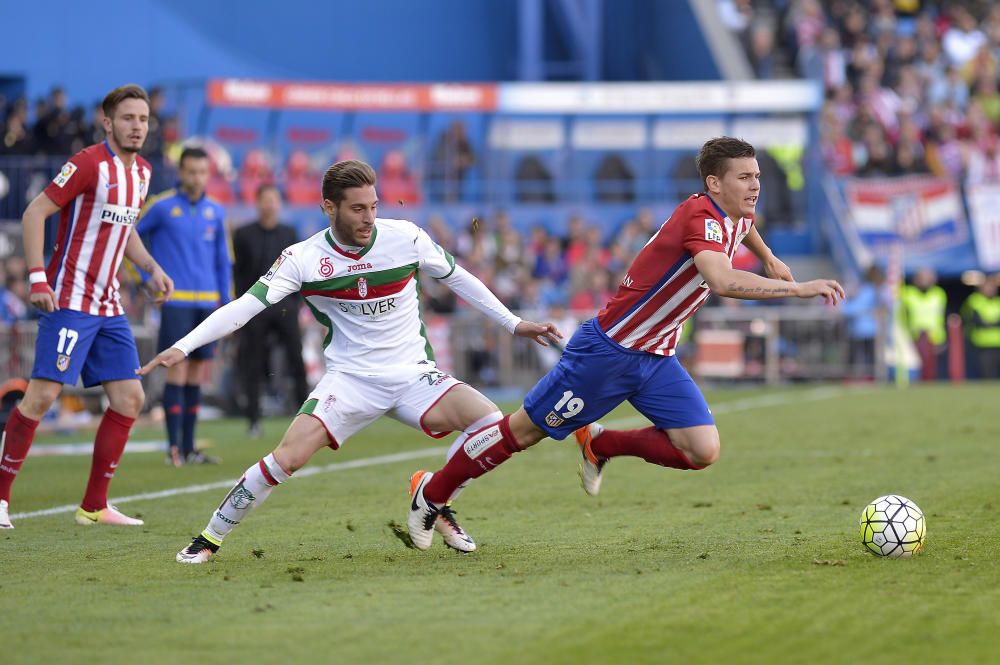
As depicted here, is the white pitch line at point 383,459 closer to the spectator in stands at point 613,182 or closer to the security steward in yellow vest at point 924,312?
the security steward in yellow vest at point 924,312

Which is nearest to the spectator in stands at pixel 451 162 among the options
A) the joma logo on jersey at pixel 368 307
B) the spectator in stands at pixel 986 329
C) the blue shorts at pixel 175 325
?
the spectator in stands at pixel 986 329

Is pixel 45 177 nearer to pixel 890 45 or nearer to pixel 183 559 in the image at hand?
pixel 183 559

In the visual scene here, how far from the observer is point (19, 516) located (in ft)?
28.5

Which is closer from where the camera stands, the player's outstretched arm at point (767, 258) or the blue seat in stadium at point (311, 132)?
the player's outstretched arm at point (767, 258)

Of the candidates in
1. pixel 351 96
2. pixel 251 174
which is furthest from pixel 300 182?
pixel 351 96

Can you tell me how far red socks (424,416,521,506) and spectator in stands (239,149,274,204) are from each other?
796 inches

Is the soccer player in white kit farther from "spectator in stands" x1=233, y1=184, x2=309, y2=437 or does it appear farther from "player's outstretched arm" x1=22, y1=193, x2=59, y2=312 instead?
"spectator in stands" x1=233, y1=184, x2=309, y2=437

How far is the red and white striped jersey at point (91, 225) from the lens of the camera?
8.18m

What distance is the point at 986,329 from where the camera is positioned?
25.9 metres

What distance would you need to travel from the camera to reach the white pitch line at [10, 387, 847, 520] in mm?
9266

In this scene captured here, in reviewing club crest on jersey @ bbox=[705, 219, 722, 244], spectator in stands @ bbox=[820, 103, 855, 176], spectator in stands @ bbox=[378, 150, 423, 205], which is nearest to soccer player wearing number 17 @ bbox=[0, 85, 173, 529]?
club crest on jersey @ bbox=[705, 219, 722, 244]

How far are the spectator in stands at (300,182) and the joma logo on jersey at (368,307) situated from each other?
20315mm

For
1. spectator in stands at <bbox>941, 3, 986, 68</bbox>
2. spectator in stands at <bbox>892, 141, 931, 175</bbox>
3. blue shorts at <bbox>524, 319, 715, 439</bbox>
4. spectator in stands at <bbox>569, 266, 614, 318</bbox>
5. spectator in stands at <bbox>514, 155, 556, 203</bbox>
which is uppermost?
spectator in stands at <bbox>941, 3, 986, 68</bbox>

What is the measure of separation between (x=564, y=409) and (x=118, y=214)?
287cm
